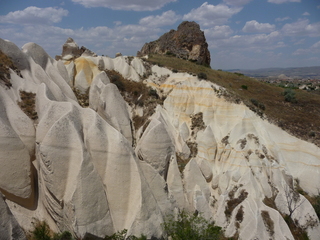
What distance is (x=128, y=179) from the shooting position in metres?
11.5

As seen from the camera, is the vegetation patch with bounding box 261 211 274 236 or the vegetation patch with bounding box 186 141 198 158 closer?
the vegetation patch with bounding box 261 211 274 236

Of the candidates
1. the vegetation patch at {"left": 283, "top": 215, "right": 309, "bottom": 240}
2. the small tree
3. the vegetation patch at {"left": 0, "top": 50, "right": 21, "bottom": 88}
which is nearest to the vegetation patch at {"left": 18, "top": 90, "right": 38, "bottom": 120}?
the vegetation patch at {"left": 0, "top": 50, "right": 21, "bottom": 88}

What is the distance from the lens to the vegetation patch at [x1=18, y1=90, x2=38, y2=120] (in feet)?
42.5

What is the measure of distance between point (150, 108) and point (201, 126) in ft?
16.2

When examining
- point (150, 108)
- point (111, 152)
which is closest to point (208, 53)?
point (150, 108)

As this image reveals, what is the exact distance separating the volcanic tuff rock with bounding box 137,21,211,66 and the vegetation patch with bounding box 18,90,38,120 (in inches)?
1146

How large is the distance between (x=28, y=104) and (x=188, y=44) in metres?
35.4

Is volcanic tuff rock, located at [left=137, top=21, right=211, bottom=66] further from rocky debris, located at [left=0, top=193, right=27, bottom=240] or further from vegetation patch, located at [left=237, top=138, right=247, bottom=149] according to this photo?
rocky debris, located at [left=0, top=193, right=27, bottom=240]

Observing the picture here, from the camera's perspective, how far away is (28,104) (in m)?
13.4

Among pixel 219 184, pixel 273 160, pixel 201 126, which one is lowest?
pixel 219 184

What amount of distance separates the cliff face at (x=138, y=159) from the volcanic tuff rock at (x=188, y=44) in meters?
18.2

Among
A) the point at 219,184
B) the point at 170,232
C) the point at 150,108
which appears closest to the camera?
the point at 170,232

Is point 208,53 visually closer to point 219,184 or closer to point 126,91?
point 126,91

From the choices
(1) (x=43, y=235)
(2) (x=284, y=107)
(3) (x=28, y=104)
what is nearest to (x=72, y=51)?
(3) (x=28, y=104)
